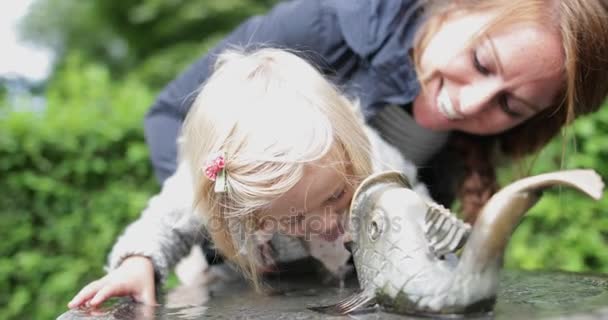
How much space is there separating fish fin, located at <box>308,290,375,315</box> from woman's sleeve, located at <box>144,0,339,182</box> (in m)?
0.80

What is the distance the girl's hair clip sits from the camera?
4.30 feet

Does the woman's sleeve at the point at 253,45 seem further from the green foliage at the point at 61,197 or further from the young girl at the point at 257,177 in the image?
the green foliage at the point at 61,197

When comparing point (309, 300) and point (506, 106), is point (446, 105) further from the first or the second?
Result: point (309, 300)

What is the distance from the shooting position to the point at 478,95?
1.57 metres

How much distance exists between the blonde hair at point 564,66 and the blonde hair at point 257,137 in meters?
0.40

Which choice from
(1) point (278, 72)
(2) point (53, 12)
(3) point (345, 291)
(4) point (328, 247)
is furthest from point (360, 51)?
(2) point (53, 12)

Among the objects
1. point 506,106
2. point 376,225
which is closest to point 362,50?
point 506,106

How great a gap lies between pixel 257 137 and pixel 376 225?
0.99 feet

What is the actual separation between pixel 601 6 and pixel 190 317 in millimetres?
1144

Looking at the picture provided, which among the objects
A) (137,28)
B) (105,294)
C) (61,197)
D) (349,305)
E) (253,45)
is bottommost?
(349,305)

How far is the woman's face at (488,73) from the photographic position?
1.54m

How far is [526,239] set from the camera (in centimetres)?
270

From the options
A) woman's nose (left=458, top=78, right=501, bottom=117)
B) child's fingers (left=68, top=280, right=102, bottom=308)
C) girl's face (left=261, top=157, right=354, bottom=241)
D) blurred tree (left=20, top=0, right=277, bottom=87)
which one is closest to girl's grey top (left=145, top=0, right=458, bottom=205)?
woman's nose (left=458, top=78, right=501, bottom=117)

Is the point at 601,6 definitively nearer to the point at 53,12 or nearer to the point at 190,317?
the point at 190,317
